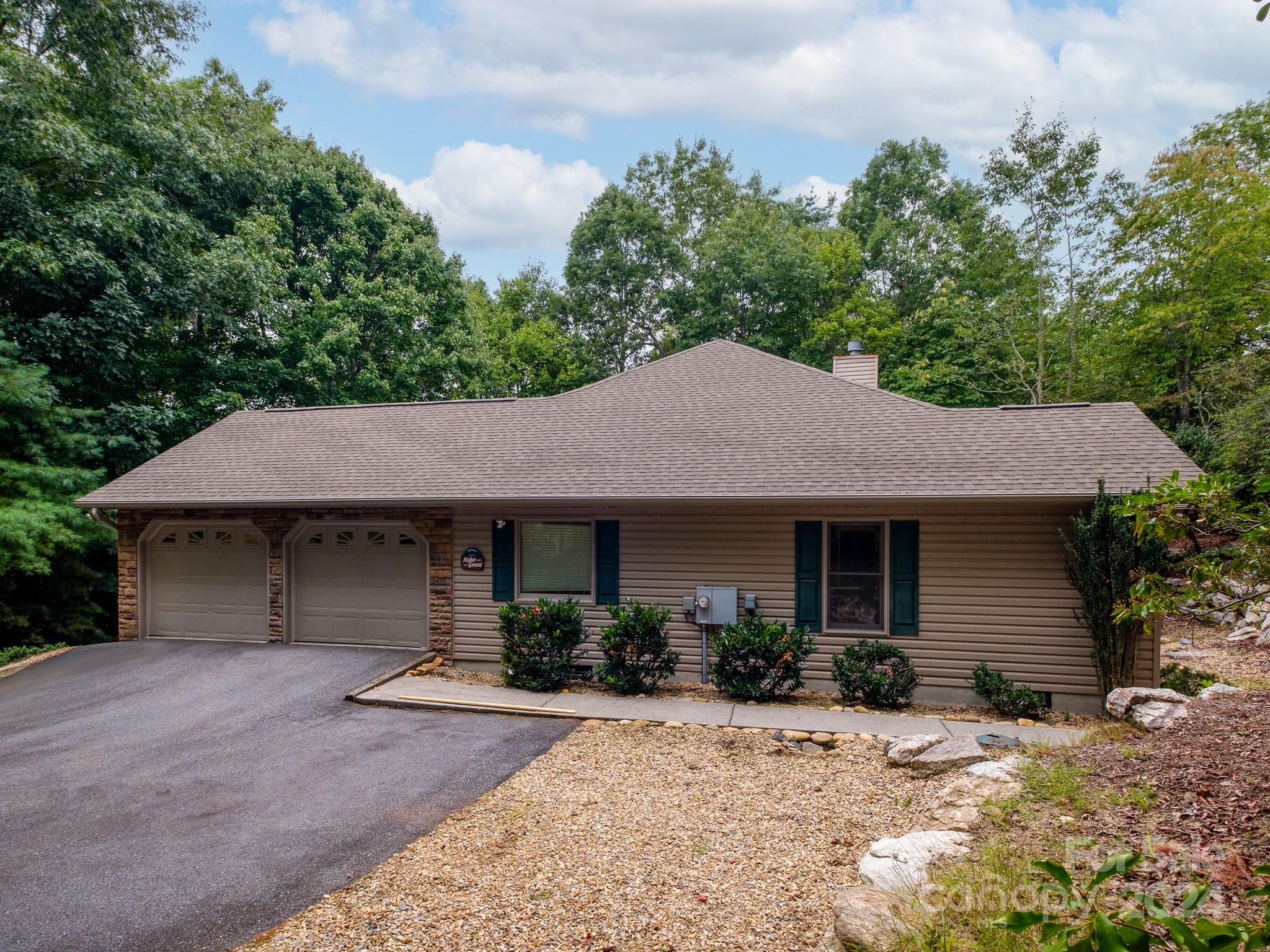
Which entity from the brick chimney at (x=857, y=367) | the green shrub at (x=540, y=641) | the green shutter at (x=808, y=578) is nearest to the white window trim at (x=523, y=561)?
the green shrub at (x=540, y=641)

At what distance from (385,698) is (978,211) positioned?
22.2 m

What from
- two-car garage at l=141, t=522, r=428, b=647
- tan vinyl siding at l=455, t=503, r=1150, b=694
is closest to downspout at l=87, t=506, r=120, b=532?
two-car garage at l=141, t=522, r=428, b=647

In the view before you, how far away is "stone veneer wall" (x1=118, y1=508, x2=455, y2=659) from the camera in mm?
9945

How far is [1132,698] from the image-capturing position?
6.78 metres

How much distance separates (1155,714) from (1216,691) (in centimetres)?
92

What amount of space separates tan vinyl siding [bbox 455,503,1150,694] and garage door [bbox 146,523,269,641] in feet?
17.3

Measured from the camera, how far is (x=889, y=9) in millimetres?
10930

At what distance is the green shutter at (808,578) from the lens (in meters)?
8.85

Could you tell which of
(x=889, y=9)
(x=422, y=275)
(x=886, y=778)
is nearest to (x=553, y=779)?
(x=886, y=778)

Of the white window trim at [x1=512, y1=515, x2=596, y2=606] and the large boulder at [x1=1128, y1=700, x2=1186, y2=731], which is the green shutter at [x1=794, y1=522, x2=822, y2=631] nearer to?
the white window trim at [x1=512, y1=515, x2=596, y2=606]

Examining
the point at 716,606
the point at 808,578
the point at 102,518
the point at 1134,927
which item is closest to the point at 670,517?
the point at 716,606

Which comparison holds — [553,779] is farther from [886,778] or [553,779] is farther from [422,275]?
[422,275]

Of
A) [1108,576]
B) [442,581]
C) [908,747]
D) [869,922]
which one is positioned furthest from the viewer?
[442,581]

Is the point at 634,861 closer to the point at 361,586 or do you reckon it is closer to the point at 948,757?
the point at 948,757
